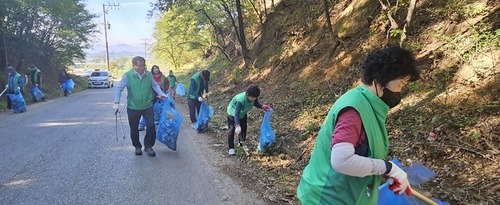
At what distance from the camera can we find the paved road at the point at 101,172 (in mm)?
4250

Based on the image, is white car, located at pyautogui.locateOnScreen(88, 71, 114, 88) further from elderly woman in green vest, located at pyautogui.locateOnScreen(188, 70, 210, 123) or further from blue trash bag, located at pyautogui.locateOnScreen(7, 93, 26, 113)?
elderly woman in green vest, located at pyautogui.locateOnScreen(188, 70, 210, 123)

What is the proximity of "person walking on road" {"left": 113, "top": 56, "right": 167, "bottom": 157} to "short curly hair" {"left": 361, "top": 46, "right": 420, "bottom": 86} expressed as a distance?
4.66m

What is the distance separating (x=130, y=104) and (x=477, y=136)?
502cm

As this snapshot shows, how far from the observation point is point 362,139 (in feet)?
5.71

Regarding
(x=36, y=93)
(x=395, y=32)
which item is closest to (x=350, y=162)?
(x=395, y=32)

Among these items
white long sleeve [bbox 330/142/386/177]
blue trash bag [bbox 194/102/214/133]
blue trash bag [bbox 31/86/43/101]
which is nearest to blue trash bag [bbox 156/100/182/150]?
blue trash bag [bbox 194/102/214/133]

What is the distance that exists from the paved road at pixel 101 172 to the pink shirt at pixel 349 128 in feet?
9.16

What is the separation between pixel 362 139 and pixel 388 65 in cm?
40

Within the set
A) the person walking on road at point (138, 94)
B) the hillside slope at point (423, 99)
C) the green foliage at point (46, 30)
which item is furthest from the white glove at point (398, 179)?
the green foliage at point (46, 30)

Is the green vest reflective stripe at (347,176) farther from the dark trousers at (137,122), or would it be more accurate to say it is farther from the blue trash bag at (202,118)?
the blue trash bag at (202,118)

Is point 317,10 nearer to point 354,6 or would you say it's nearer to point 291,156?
point 354,6

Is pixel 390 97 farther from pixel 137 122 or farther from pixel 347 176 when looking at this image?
pixel 137 122

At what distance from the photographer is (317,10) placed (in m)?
12.3

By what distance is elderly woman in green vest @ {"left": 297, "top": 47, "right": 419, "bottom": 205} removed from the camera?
1.69 metres
